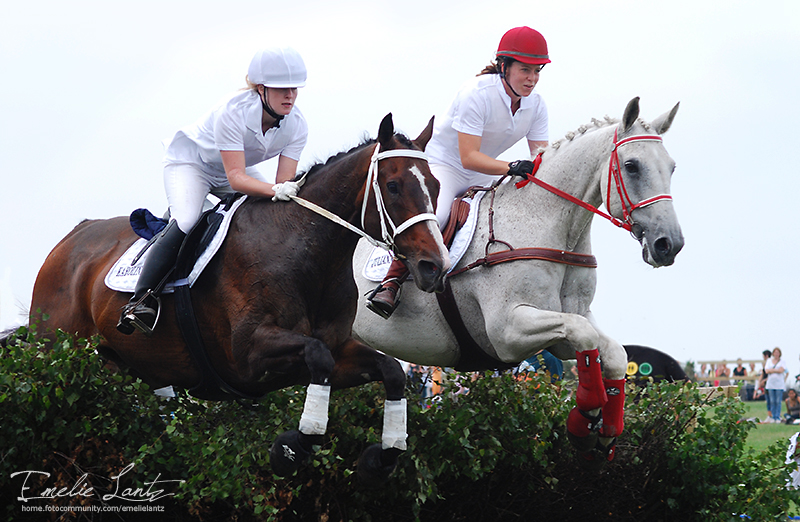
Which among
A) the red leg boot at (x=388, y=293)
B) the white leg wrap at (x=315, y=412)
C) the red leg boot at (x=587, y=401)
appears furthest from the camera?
the red leg boot at (x=388, y=293)

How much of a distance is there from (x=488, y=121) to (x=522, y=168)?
53 cm

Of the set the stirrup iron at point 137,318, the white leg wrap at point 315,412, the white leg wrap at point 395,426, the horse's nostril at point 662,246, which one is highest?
the horse's nostril at point 662,246

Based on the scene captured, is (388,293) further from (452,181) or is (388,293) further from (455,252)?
(452,181)

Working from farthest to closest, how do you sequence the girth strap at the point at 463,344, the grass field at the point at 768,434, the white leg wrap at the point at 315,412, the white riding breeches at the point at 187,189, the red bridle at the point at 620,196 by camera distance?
the grass field at the point at 768,434
the girth strap at the point at 463,344
the white riding breeches at the point at 187,189
the red bridle at the point at 620,196
the white leg wrap at the point at 315,412

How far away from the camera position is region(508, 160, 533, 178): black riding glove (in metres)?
5.45

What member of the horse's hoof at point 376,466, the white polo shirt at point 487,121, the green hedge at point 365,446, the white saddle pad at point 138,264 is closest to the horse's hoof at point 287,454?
the green hedge at point 365,446

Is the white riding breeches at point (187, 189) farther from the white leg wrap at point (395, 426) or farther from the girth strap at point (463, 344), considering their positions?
the white leg wrap at point (395, 426)

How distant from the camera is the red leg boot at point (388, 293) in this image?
525 centimetres

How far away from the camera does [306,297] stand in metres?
4.49

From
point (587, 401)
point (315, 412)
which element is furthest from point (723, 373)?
point (315, 412)

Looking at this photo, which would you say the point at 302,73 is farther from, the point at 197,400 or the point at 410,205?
the point at 197,400

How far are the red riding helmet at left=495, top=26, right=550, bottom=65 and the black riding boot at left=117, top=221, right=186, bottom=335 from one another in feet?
8.10

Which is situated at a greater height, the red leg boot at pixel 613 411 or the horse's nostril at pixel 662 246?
the horse's nostril at pixel 662 246

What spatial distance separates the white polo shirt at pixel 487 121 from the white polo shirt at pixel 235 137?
1067mm
